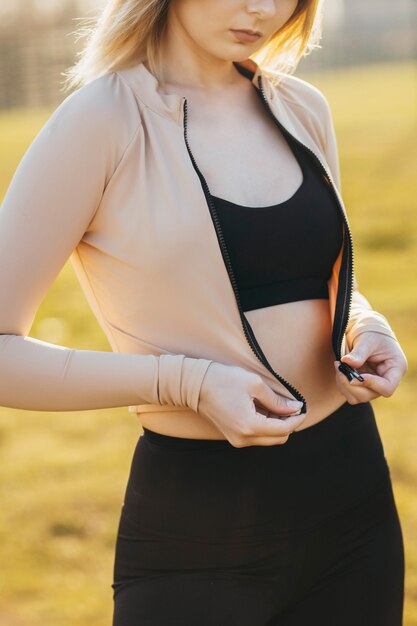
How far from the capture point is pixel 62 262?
1.54 meters

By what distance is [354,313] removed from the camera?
1.89m

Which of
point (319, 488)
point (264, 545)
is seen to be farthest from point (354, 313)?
point (264, 545)

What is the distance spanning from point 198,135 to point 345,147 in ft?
49.3

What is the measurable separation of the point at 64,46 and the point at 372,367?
25.6 meters

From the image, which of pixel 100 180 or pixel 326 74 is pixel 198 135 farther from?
pixel 326 74

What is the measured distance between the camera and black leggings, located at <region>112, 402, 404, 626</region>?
161 cm

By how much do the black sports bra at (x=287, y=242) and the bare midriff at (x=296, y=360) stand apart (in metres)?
0.03

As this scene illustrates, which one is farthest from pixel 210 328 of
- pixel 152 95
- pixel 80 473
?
pixel 80 473

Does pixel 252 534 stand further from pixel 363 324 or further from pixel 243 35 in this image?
pixel 243 35

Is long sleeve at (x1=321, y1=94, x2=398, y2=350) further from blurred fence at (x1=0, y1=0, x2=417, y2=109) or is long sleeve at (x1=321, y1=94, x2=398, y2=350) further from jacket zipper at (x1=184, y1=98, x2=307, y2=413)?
blurred fence at (x1=0, y1=0, x2=417, y2=109)

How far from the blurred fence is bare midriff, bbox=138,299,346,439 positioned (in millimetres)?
18607

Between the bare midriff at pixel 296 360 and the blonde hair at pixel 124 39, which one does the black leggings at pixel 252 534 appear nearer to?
the bare midriff at pixel 296 360

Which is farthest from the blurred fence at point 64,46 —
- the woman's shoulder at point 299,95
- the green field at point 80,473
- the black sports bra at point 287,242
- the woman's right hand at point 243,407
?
the woman's right hand at point 243,407

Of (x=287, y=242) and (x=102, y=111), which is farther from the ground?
(x=102, y=111)
